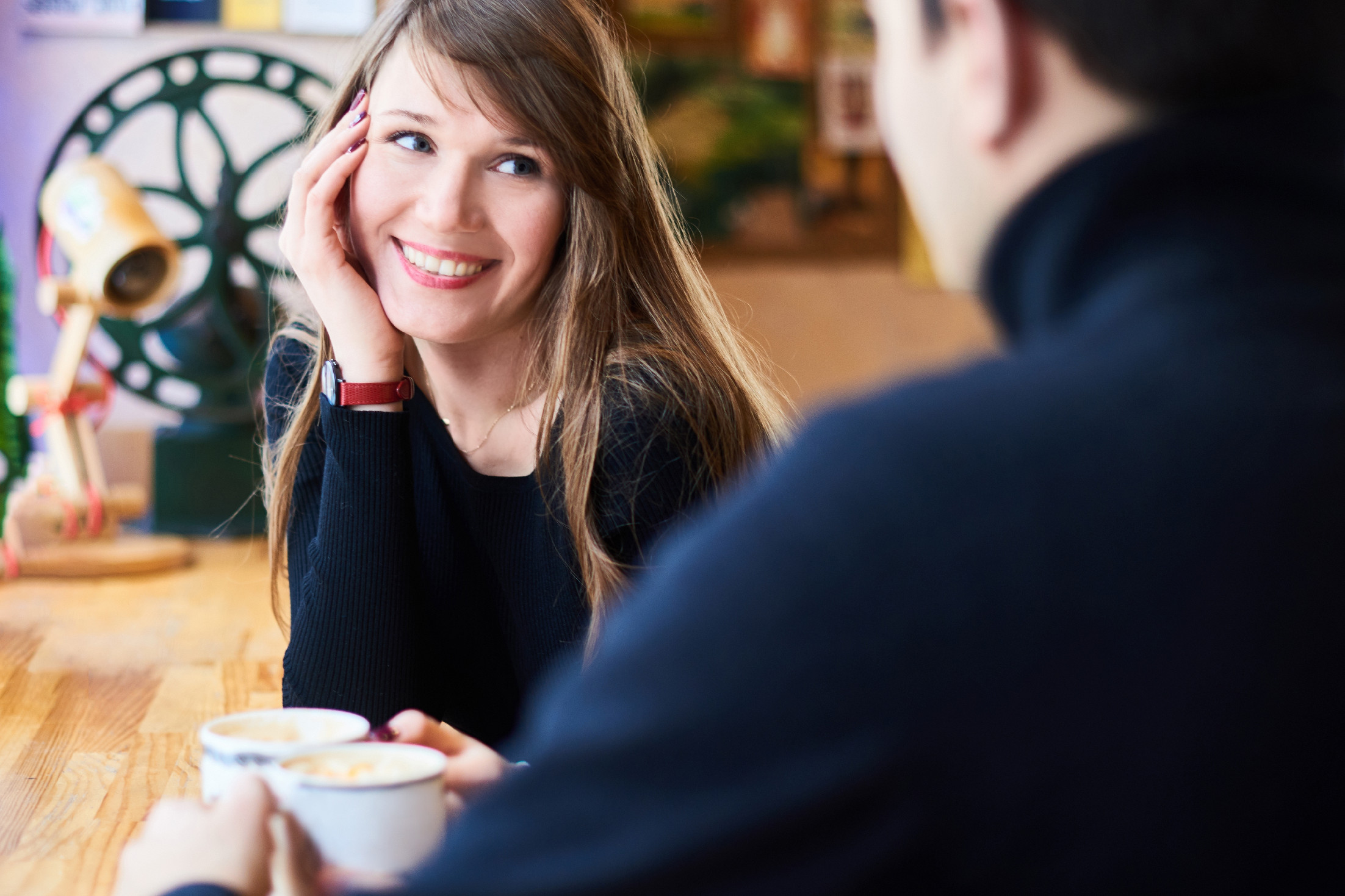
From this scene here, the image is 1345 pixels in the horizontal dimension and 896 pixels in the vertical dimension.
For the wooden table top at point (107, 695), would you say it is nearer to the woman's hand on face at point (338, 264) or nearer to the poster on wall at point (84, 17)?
the woman's hand on face at point (338, 264)

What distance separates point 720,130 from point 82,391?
203 centimetres

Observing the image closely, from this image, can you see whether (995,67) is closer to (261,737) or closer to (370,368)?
(261,737)

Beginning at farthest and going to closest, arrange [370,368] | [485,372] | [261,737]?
A: [485,372] → [370,368] → [261,737]

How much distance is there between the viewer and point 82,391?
2299mm

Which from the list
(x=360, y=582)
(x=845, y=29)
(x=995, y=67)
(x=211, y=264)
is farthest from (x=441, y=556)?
(x=845, y=29)

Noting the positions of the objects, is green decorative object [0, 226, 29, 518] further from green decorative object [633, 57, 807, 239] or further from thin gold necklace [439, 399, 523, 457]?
green decorative object [633, 57, 807, 239]

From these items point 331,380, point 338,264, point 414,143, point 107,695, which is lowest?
point 107,695

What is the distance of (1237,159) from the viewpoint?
41 cm

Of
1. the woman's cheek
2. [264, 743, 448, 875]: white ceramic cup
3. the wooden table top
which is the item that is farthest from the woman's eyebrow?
[264, 743, 448, 875]: white ceramic cup

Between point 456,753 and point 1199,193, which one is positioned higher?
point 1199,193

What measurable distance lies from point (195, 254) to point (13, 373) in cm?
60

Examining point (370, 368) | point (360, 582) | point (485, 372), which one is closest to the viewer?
point (360, 582)

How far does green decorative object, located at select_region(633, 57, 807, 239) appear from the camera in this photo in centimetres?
370

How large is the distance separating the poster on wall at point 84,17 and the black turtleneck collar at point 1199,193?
9.04ft
